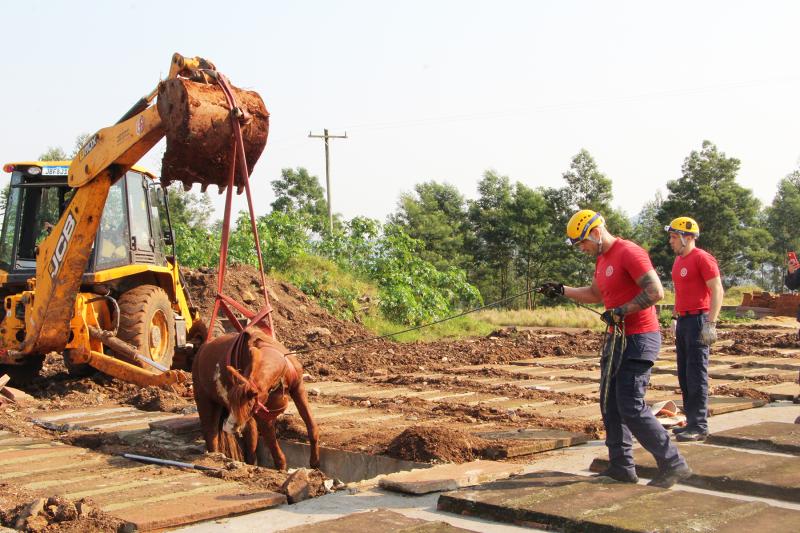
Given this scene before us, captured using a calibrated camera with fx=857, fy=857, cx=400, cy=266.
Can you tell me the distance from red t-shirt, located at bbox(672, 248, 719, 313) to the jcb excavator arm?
5147 millimetres

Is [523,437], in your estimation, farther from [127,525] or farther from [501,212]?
[501,212]

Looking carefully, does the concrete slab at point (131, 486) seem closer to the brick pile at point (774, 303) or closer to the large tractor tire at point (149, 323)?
the large tractor tire at point (149, 323)

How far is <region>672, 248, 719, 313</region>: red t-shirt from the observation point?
756 cm

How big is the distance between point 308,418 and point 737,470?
11.5 feet

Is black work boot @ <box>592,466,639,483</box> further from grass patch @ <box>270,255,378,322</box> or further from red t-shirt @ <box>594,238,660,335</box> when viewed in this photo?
grass patch @ <box>270,255,378,322</box>

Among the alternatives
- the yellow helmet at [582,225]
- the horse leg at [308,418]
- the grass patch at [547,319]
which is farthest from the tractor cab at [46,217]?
the grass patch at [547,319]

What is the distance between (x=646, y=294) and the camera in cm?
576

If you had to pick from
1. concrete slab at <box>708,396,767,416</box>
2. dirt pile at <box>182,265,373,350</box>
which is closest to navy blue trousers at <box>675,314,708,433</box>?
concrete slab at <box>708,396,767,416</box>

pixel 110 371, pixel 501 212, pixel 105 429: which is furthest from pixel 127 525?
pixel 501 212

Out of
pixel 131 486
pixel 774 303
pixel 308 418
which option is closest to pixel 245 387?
pixel 131 486

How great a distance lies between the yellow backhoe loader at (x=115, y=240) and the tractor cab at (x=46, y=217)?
13mm

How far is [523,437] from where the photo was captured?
773 centimetres

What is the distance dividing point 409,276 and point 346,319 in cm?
326

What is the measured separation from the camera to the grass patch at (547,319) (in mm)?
28422
